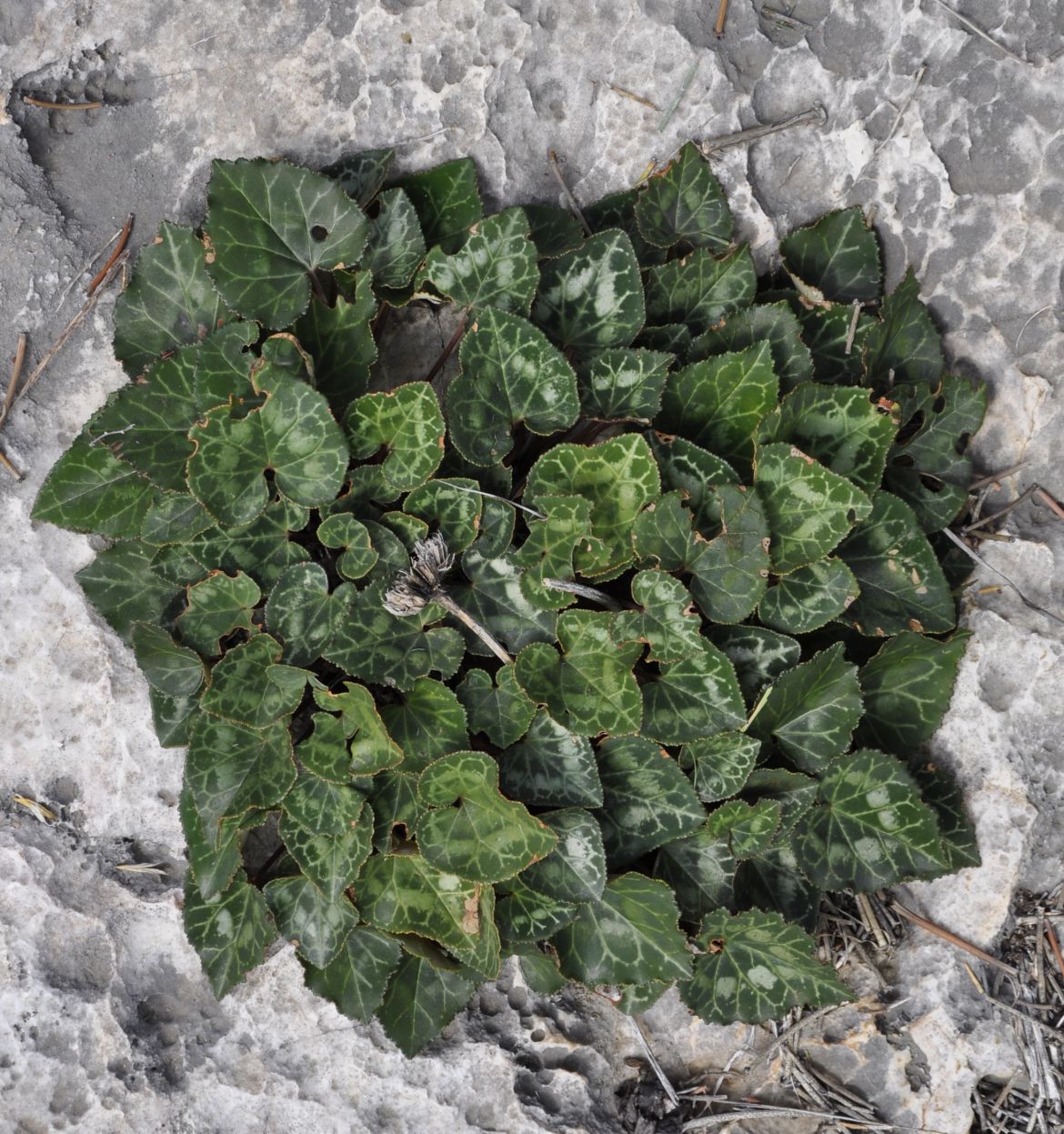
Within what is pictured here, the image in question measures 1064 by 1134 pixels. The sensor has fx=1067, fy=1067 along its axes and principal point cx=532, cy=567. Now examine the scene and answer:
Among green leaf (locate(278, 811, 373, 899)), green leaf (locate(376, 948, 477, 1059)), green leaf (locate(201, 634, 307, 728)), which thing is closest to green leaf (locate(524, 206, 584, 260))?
green leaf (locate(201, 634, 307, 728))

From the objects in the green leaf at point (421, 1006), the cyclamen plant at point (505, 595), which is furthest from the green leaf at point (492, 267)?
the green leaf at point (421, 1006)

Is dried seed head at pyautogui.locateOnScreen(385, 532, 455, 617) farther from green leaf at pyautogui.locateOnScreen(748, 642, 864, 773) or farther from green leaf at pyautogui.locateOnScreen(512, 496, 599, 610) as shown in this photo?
green leaf at pyautogui.locateOnScreen(748, 642, 864, 773)

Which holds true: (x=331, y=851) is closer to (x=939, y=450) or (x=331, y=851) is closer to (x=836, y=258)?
(x=939, y=450)

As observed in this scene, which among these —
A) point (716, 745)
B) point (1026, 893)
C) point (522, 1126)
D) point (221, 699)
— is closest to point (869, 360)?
point (716, 745)

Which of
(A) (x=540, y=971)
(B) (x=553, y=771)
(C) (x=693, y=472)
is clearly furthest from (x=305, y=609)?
(A) (x=540, y=971)

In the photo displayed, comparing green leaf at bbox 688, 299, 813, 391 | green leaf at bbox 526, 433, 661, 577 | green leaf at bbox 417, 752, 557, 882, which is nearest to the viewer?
green leaf at bbox 417, 752, 557, 882

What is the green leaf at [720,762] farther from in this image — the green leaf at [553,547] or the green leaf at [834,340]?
the green leaf at [834,340]

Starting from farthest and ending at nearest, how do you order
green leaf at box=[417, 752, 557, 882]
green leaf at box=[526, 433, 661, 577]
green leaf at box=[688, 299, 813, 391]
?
green leaf at box=[688, 299, 813, 391] → green leaf at box=[526, 433, 661, 577] → green leaf at box=[417, 752, 557, 882]

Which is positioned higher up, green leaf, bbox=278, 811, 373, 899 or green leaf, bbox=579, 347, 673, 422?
green leaf, bbox=579, 347, 673, 422
